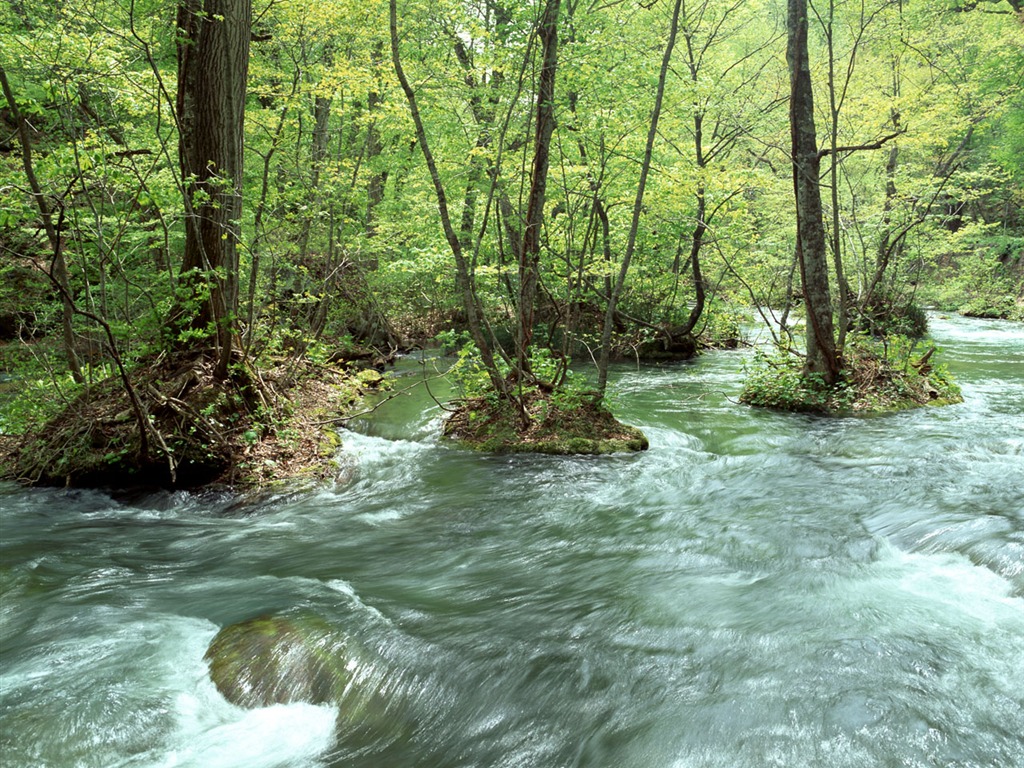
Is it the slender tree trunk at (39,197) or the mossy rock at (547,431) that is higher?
the slender tree trunk at (39,197)

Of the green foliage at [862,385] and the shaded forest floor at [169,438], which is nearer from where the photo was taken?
the shaded forest floor at [169,438]

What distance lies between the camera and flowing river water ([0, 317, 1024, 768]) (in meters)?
2.96

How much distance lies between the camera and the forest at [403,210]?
23.2 feet

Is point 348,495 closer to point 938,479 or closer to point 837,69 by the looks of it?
point 938,479

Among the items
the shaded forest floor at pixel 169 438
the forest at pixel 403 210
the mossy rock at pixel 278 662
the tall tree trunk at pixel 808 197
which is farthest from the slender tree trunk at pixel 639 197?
the mossy rock at pixel 278 662

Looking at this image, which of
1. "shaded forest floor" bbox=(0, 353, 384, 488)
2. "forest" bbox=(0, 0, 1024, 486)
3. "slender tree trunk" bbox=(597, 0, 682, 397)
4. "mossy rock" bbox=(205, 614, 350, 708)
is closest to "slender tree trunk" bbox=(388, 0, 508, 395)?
"forest" bbox=(0, 0, 1024, 486)

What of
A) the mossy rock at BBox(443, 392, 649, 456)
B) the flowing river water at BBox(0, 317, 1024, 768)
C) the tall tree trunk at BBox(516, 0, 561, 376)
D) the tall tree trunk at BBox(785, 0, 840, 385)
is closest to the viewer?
the flowing river water at BBox(0, 317, 1024, 768)

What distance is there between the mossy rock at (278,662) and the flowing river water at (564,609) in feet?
0.28

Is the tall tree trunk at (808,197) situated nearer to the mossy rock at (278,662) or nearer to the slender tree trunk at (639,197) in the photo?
the slender tree trunk at (639,197)

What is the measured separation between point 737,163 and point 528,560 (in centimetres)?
1907

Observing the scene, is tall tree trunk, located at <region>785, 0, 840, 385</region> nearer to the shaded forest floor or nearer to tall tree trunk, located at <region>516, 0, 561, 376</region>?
tall tree trunk, located at <region>516, 0, 561, 376</region>

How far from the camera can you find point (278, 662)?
137 inches

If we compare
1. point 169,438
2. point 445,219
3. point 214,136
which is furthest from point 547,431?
point 214,136

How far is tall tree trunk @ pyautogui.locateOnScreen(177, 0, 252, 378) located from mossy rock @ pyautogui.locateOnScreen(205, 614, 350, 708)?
437 centimetres
